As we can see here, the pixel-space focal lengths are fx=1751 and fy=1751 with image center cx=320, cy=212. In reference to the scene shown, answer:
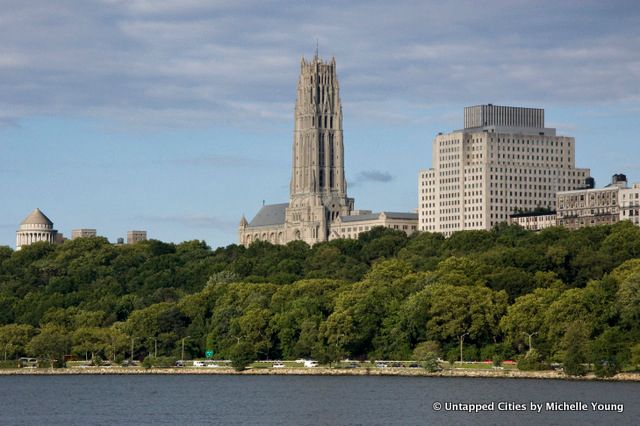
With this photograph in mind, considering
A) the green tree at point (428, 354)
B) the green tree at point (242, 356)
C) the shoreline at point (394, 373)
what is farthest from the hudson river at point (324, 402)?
the green tree at point (242, 356)

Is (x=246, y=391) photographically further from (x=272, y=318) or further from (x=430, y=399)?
(x=272, y=318)

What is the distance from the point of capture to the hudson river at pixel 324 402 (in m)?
132

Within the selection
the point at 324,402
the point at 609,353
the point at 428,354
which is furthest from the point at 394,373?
the point at 324,402

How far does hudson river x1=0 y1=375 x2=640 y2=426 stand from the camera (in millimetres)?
131875

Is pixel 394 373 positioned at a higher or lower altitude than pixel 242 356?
lower

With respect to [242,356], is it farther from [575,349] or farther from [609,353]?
[609,353]

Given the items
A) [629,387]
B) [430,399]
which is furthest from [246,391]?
[629,387]

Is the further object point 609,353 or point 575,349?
point 609,353

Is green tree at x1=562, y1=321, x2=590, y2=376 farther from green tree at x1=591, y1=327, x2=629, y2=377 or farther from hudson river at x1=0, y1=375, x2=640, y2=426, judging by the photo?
hudson river at x1=0, y1=375, x2=640, y2=426

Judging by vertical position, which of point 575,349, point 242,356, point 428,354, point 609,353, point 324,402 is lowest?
point 324,402

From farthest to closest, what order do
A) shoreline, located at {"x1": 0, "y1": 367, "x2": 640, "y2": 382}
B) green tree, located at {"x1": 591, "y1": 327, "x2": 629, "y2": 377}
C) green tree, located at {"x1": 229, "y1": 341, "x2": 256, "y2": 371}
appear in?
1. green tree, located at {"x1": 229, "y1": 341, "x2": 256, "y2": 371}
2. shoreline, located at {"x1": 0, "y1": 367, "x2": 640, "y2": 382}
3. green tree, located at {"x1": 591, "y1": 327, "x2": 629, "y2": 377}

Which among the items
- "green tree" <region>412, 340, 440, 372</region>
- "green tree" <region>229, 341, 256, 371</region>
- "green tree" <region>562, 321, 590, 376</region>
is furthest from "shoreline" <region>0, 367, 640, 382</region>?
"green tree" <region>562, 321, 590, 376</region>

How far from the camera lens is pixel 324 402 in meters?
146

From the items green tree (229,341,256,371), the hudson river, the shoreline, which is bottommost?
the hudson river
